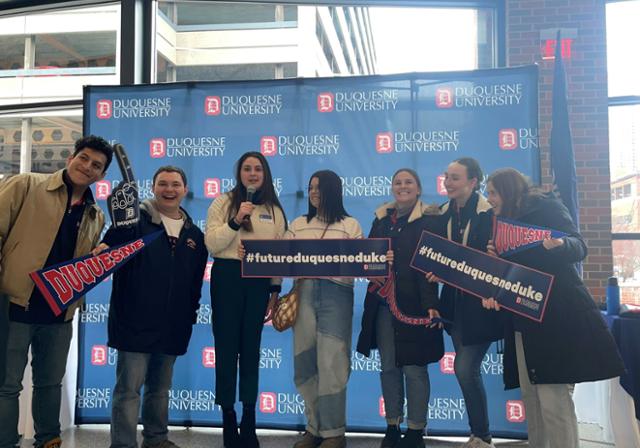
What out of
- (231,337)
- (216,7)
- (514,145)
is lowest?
(231,337)

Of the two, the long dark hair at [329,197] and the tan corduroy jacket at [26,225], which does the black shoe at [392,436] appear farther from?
the tan corduroy jacket at [26,225]

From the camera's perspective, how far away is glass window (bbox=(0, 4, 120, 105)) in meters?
4.89

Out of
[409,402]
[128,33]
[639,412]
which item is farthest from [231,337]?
[128,33]

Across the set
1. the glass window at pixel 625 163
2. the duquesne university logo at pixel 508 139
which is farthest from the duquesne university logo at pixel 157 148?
the glass window at pixel 625 163

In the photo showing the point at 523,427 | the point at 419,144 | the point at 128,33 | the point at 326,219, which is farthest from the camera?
the point at 128,33

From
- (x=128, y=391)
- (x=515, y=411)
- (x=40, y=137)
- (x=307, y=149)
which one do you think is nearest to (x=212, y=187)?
(x=307, y=149)

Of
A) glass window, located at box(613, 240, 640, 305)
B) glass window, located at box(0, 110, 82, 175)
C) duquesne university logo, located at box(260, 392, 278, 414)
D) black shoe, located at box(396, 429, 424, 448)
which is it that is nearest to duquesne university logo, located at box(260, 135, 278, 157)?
duquesne university logo, located at box(260, 392, 278, 414)

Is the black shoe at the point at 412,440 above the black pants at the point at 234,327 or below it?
below

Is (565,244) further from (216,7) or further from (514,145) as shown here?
(216,7)

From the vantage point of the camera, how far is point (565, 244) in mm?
2287

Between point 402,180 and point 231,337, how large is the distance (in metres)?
1.31

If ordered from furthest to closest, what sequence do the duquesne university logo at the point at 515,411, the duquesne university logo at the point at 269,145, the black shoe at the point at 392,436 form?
1. the duquesne university logo at the point at 269,145
2. the duquesne university logo at the point at 515,411
3. the black shoe at the point at 392,436

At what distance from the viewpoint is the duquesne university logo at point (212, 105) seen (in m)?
3.76

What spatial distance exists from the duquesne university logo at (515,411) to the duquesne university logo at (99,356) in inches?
114
